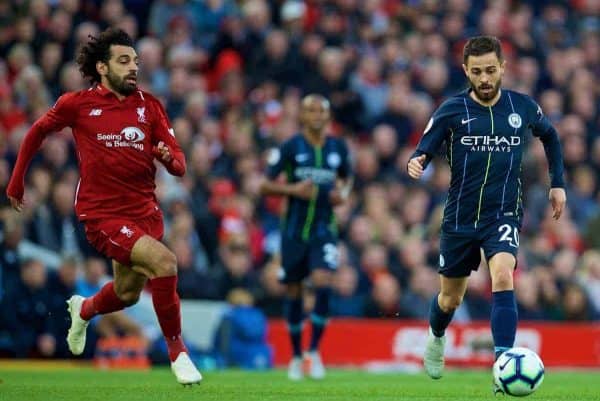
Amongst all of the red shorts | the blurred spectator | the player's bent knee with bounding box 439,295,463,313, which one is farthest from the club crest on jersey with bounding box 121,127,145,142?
the blurred spectator

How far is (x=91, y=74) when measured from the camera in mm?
10500

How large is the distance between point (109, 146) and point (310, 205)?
4.23 metres

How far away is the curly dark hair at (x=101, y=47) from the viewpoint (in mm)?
10281

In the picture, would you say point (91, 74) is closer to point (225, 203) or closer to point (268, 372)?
point (268, 372)

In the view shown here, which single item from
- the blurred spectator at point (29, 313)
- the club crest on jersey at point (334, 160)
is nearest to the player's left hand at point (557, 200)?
the club crest on jersey at point (334, 160)

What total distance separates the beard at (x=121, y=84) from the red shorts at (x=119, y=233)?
0.94 meters

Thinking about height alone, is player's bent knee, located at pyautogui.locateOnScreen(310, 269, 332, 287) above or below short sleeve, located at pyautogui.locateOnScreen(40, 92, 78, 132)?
below

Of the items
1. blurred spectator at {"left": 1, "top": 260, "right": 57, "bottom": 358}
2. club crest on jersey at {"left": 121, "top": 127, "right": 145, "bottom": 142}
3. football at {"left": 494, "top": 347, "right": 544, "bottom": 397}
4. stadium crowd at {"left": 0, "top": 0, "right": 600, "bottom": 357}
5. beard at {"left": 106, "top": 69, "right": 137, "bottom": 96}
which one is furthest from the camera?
stadium crowd at {"left": 0, "top": 0, "right": 600, "bottom": 357}

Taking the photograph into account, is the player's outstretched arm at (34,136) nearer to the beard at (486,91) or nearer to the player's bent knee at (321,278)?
the beard at (486,91)

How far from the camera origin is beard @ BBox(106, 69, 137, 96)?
10.2 meters

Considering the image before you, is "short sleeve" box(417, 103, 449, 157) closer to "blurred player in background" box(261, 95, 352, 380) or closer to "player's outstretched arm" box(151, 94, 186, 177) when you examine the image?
"player's outstretched arm" box(151, 94, 186, 177)

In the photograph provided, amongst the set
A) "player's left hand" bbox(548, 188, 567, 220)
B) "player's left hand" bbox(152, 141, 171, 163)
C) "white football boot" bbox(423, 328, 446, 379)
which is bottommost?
"white football boot" bbox(423, 328, 446, 379)

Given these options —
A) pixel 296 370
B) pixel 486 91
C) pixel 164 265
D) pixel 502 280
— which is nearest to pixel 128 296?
pixel 164 265

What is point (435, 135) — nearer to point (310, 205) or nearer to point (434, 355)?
point (434, 355)
